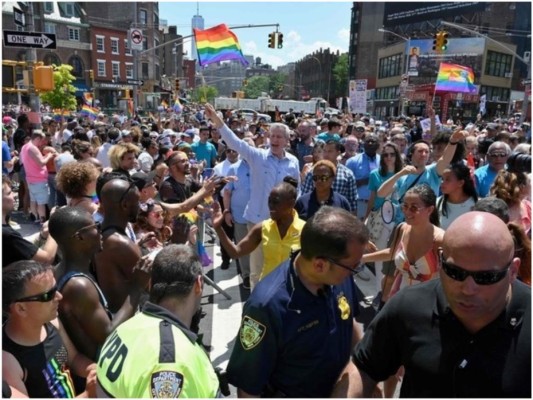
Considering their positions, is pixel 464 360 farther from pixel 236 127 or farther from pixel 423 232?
pixel 236 127

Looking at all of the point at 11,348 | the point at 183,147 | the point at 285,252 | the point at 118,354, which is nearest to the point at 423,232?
the point at 285,252

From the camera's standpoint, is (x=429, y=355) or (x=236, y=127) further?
(x=236, y=127)

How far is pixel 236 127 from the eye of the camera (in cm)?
1363

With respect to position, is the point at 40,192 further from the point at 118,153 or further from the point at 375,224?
the point at 375,224

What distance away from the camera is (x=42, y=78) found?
36.2 ft

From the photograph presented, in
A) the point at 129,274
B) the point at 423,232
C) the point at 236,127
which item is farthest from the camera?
the point at 236,127

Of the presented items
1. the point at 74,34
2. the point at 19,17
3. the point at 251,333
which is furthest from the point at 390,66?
the point at 251,333

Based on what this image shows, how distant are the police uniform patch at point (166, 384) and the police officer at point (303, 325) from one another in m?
0.51

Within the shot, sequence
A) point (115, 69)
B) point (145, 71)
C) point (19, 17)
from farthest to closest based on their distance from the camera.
Result: point (145, 71) < point (115, 69) < point (19, 17)

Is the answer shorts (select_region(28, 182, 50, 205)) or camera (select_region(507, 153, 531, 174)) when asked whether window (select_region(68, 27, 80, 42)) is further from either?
camera (select_region(507, 153, 531, 174))

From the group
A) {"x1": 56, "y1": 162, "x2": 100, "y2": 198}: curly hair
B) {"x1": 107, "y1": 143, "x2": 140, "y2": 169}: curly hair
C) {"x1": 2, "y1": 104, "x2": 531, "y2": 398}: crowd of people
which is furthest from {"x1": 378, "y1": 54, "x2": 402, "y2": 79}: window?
{"x1": 2, "y1": 104, "x2": 531, "y2": 398}: crowd of people

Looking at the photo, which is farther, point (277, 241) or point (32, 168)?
point (32, 168)

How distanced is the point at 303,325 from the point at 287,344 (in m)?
0.11

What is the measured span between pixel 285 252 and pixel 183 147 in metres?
4.47
